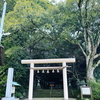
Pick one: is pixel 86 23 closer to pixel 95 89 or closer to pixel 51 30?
pixel 51 30

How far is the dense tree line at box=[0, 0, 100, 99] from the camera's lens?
8.51 metres

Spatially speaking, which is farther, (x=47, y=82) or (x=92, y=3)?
(x=47, y=82)

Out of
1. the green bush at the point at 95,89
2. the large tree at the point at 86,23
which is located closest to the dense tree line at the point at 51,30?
the large tree at the point at 86,23

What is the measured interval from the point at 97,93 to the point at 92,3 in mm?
7072

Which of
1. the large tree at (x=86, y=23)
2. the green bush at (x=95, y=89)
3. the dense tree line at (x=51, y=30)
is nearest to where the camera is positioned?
the green bush at (x=95, y=89)

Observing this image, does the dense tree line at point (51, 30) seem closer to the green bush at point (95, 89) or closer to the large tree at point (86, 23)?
the large tree at point (86, 23)

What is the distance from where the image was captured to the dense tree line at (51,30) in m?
8.51

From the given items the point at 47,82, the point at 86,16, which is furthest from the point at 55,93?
the point at 86,16

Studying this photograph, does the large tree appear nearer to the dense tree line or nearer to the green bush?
the dense tree line

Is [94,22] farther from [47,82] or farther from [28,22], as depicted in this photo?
[47,82]

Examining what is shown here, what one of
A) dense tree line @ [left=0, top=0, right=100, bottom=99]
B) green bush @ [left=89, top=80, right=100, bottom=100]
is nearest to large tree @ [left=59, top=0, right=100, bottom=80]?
dense tree line @ [left=0, top=0, right=100, bottom=99]

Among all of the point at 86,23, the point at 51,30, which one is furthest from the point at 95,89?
the point at 51,30

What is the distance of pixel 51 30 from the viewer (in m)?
9.71

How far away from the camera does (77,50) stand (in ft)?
38.2
